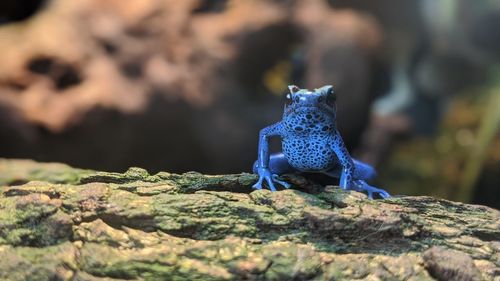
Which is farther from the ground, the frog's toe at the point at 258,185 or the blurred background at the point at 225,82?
the blurred background at the point at 225,82

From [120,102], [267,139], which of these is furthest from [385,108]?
[267,139]

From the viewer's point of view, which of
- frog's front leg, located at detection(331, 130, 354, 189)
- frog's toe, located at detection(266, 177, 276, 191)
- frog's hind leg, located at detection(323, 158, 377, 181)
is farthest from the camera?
frog's hind leg, located at detection(323, 158, 377, 181)

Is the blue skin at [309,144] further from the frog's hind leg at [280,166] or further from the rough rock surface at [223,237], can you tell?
the rough rock surface at [223,237]

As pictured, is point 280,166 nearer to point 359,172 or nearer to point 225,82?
point 359,172

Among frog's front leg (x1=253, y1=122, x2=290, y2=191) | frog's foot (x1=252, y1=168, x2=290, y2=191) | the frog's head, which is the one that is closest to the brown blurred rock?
frog's front leg (x1=253, y1=122, x2=290, y2=191)

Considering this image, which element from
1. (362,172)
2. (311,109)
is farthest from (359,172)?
(311,109)

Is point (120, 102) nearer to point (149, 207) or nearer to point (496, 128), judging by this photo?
point (149, 207)

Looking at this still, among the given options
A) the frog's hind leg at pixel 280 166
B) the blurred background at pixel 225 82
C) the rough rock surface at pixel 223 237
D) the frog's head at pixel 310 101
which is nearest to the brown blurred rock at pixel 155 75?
the blurred background at pixel 225 82

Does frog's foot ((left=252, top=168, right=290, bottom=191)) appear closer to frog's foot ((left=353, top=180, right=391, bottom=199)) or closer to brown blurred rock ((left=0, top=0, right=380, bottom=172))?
frog's foot ((left=353, top=180, right=391, bottom=199))
